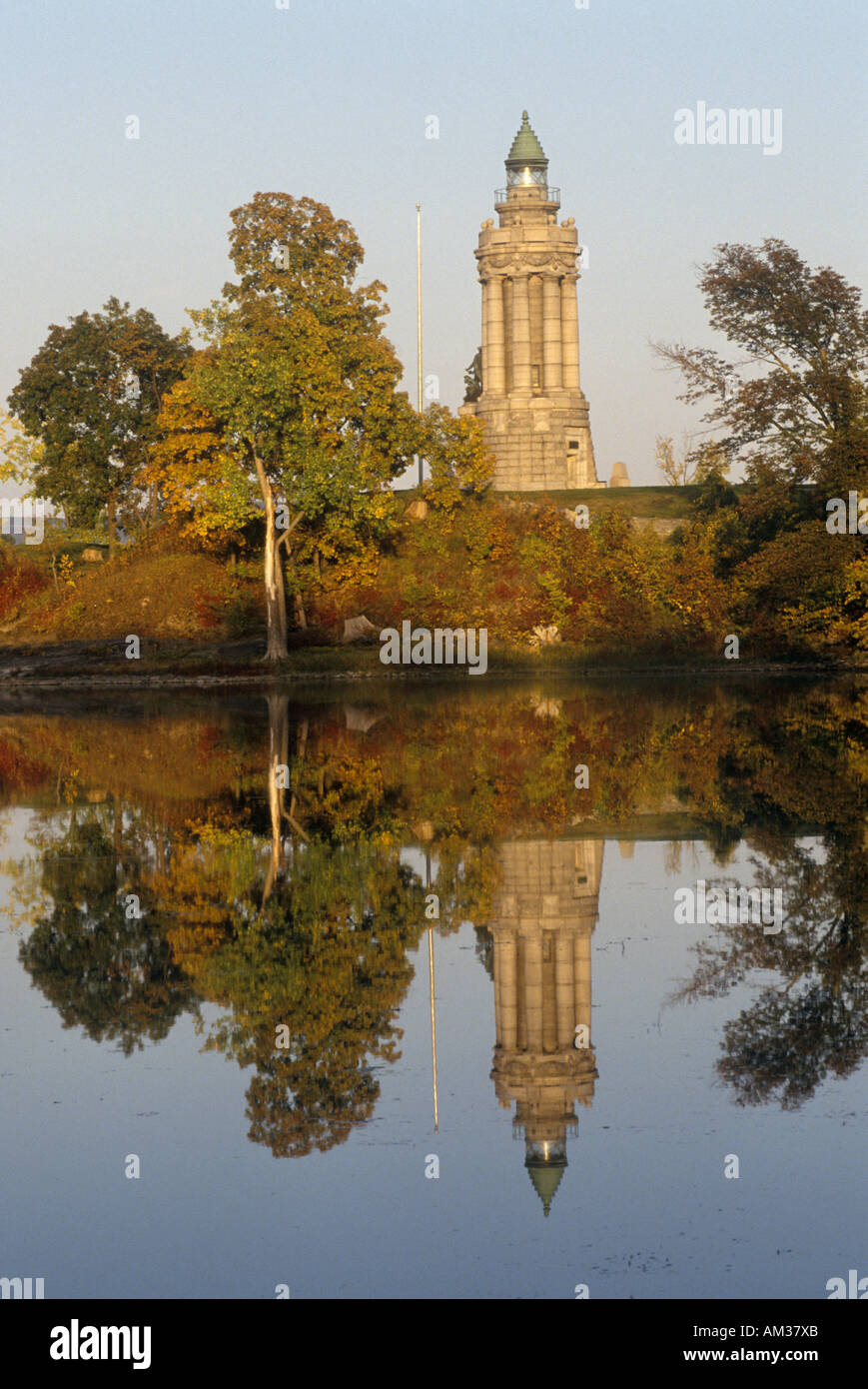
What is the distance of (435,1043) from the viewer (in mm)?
10828

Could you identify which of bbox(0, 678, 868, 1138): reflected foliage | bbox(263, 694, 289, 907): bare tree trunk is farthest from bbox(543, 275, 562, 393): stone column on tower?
bbox(0, 678, 868, 1138): reflected foliage

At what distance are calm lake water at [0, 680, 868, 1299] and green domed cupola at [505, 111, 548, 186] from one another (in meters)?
74.7

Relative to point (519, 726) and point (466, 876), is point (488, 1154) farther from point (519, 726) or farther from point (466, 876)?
point (519, 726)

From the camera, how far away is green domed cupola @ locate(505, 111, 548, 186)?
92562mm

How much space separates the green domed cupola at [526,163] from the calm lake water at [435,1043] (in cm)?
7467

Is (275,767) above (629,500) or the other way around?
the other way around

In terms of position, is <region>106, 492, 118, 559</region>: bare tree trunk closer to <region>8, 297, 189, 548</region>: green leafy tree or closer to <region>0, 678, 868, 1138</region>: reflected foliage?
<region>8, 297, 189, 548</region>: green leafy tree

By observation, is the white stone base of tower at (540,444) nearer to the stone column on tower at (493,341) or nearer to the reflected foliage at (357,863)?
the stone column on tower at (493,341)

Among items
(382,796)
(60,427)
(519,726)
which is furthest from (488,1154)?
(60,427)

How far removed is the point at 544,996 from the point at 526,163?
86.7 metres

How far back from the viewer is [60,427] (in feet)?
240

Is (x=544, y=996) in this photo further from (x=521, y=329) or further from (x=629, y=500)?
(x=521, y=329)

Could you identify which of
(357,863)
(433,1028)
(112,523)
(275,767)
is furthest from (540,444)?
(433,1028)
